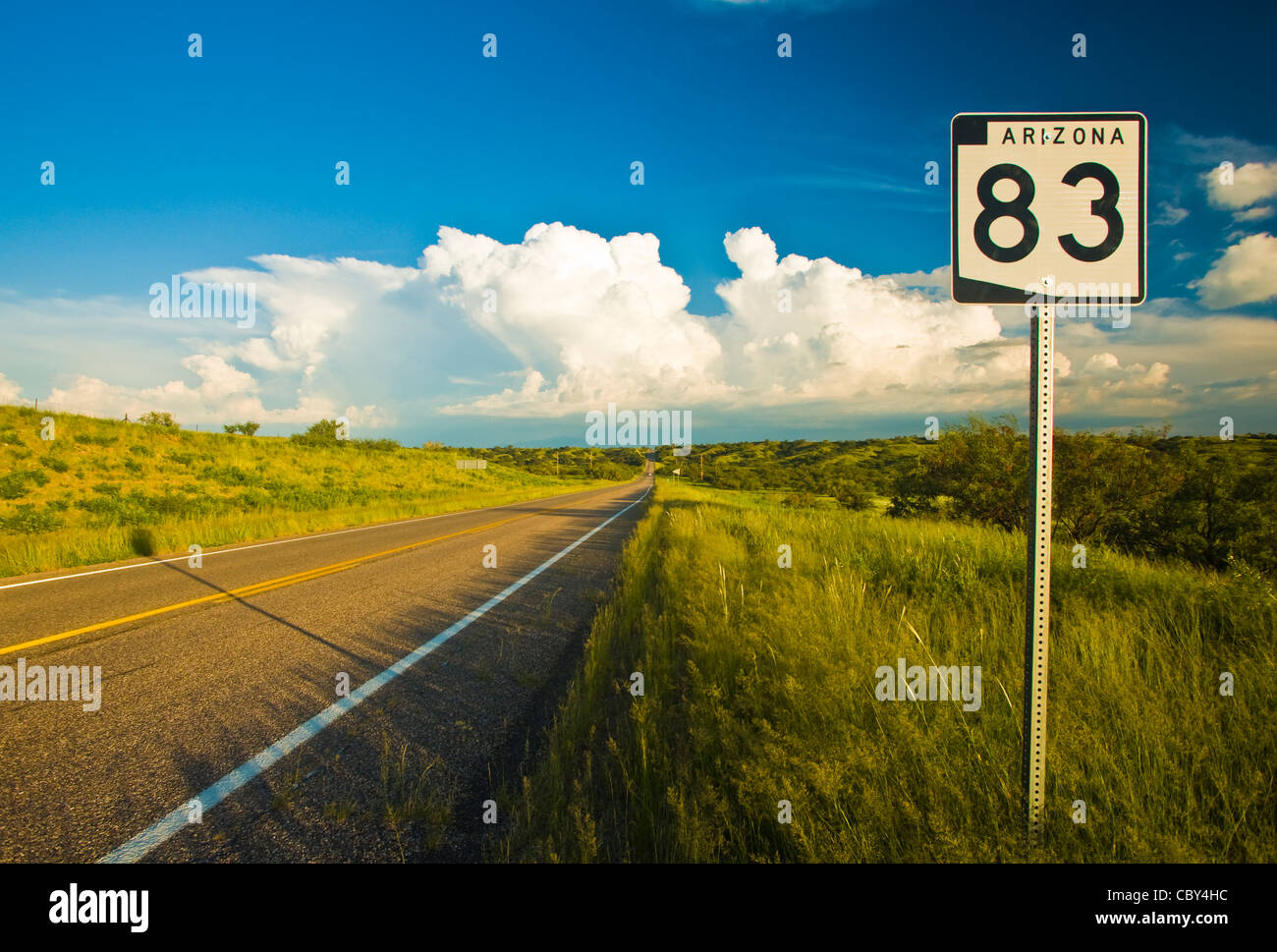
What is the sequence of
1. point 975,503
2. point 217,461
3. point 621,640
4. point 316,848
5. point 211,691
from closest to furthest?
point 316,848 < point 211,691 < point 621,640 < point 975,503 < point 217,461

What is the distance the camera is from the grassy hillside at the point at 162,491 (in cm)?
1157

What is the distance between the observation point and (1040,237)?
7.18ft

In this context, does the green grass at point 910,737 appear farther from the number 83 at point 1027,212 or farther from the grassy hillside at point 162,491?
the grassy hillside at point 162,491

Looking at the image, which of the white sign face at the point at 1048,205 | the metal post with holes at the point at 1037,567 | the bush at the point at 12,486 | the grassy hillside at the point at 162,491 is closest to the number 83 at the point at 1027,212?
the white sign face at the point at 1048,205

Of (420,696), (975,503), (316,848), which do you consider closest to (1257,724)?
(316,848)

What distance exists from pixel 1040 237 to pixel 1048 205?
0.15 meters

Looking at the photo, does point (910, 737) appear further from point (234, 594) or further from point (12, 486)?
point (12, 486)

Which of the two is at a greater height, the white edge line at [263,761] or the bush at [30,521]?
the white edge line at [263,761]

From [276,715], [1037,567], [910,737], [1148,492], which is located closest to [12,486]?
[276,715]

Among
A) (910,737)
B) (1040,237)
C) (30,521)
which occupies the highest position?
(1040,237)

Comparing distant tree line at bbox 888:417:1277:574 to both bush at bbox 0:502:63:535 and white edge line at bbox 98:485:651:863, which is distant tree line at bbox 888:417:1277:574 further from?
Result: bush at bbox 0:502:63:535

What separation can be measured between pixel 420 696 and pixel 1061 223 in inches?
188
